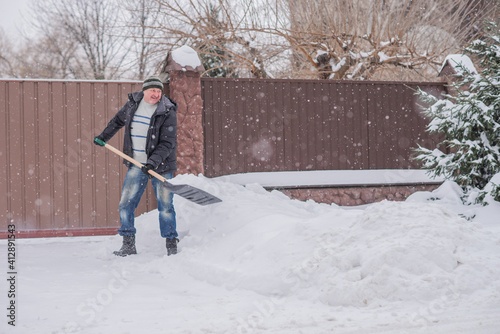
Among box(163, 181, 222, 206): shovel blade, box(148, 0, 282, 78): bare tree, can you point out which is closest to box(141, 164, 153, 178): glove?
box(163, 181, 222, 206): shovel blade

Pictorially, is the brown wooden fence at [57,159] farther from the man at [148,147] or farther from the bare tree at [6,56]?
the bare tree at [6,56]

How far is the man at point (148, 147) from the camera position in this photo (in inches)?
181

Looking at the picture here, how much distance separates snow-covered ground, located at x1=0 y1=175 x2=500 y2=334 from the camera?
2617 mm

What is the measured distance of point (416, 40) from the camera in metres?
10.4

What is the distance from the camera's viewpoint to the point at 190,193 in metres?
4.60

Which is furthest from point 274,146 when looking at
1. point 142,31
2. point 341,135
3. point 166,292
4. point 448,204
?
point 142,31

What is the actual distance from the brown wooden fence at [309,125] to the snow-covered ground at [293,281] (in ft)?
7.80

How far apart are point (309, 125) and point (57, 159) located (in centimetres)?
373

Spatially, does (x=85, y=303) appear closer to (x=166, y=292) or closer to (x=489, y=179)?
(x=166, y=292)

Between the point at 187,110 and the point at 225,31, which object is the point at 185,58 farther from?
the point at 225,31

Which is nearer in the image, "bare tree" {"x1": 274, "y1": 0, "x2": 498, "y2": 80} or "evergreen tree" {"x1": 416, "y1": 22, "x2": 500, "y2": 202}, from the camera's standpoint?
"evergreen tree" {"x1": 416, "y1": 22, "x2": 500, "y2": 202}

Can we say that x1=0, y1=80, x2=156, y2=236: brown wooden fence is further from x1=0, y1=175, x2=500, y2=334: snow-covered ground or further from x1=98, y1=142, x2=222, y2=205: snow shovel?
x1=98, y1=142, x2=222, y2=205: snow shovel

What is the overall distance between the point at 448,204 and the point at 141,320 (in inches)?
157

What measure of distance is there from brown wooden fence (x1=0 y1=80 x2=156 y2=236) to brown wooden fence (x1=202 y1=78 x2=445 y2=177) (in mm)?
1460
